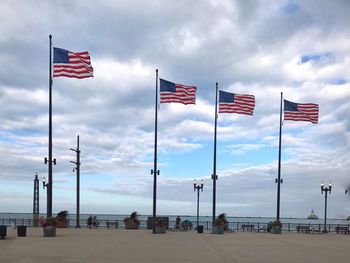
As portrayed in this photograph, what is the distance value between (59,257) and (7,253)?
2463 millimetres

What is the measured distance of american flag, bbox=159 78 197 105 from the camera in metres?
36.4

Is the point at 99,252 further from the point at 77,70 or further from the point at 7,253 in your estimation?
the point at 77,70

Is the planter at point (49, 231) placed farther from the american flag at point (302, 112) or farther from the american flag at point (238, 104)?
the american flag at point (302, 112)

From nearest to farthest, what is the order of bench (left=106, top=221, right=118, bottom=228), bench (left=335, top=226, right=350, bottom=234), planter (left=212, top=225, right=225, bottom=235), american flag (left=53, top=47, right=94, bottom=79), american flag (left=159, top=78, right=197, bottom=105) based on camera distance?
1. american flag (left=53, top=47, right=94, bottom=79)
2. american flag (left=159, top=78, right=197, bottom=105)
3. planter (left=212, top=225, right=225, bottom=235)
4. bench (left=335, top=226, right=350, bottom=234)
5. bench (left=106, top=221, right=118, bottom=228)

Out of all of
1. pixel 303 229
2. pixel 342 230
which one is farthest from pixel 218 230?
pixel 342 230

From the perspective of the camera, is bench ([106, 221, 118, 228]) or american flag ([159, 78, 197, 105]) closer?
american flag ([159, 78, 197, 105])

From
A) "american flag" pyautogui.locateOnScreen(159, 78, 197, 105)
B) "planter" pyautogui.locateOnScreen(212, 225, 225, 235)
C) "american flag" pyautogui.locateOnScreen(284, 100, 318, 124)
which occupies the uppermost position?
"american flag" pyautogui.locateOnScreen(159, 78, 197, 105)

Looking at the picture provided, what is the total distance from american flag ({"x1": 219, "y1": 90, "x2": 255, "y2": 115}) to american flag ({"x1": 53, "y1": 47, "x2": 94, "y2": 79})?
39.5ft

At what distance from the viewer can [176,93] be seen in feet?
120

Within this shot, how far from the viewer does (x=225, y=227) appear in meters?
41.5

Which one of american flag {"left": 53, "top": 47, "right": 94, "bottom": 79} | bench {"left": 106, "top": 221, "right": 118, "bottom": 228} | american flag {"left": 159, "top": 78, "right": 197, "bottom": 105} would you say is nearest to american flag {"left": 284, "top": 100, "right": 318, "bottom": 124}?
american flag {"left": 159, "top": 78, "right": 197, "bottom": 105}

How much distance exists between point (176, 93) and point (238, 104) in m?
4.84

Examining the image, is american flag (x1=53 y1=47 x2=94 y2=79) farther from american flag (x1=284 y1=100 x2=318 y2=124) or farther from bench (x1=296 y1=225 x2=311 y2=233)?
bench (x1=296 y1=225 x2=311 y2=233)

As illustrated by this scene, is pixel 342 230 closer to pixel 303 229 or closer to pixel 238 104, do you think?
pixel 303 229
